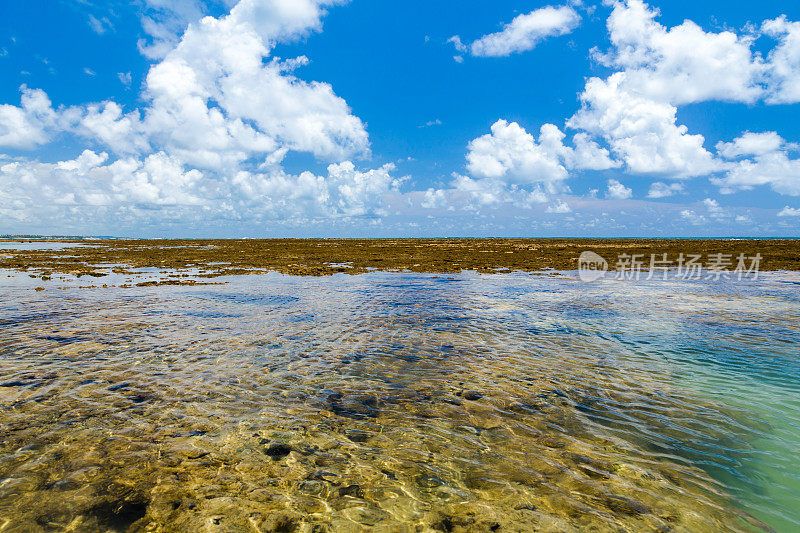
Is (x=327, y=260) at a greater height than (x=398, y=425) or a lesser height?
lesser

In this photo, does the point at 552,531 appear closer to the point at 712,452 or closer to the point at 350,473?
the point at 350,473

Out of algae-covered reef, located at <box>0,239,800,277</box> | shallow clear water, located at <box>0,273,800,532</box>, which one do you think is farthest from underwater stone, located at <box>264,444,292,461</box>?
algae-covered reef, located at <box>0,239,800,277</box>

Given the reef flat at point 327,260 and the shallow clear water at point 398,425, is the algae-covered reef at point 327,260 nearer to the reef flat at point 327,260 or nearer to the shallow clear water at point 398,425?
the reef flat at point 327,260

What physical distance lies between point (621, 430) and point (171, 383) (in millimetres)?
8432

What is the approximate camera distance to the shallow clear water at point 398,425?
14.8 ft

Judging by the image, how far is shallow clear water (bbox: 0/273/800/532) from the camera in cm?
451

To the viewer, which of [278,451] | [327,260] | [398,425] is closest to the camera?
[278,451]

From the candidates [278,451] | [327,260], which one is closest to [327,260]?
[327,260]

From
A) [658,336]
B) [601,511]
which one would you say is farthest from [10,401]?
[658,336]

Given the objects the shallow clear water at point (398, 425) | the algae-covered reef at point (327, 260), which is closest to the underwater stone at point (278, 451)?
the shallow clear water at point (398, 425)

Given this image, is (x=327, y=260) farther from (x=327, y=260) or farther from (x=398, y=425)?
(x=398, y=425)

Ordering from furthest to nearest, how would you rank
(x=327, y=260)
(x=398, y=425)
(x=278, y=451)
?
(x=327, y=260) → (x=398, y=425) → (x=278, y=451)

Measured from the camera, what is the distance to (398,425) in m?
6.55

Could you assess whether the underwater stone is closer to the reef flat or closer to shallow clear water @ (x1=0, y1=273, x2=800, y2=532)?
shallow clear water @ (x1=0, y1=273, x2=800, y2=532)
